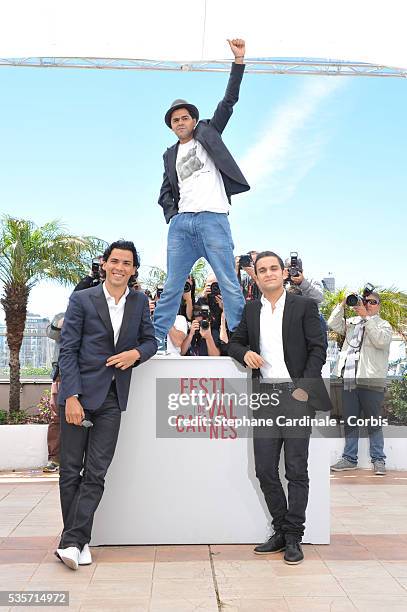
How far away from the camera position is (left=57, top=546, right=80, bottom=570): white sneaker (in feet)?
13.6

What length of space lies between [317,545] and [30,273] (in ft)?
24.6

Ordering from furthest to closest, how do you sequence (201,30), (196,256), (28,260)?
(28,260) → (201,30) → (196,256)

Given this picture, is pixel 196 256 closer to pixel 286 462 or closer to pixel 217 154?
pixel 217 154

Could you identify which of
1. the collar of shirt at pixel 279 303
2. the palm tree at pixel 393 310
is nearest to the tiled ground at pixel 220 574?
the collar of shirt at pixel 279 303

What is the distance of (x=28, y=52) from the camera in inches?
301

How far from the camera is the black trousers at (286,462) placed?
4.41 meters

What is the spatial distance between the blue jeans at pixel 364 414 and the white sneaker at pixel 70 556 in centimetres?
459

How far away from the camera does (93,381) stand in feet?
14.4

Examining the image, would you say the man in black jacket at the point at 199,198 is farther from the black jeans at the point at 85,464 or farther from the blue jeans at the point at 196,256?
the black jeans at the point at 85,464

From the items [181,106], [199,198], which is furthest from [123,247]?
[181,106]

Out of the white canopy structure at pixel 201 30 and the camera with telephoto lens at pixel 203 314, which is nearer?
the camera with telephoto lens at pixel 203 314

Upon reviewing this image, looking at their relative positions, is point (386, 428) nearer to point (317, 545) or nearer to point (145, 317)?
point (317, 545)

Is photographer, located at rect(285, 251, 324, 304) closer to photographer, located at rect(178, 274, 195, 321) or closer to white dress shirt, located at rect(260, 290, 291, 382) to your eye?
photographer, located at rect(178, 274, 195, 321)

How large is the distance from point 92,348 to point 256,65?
17.2ft
